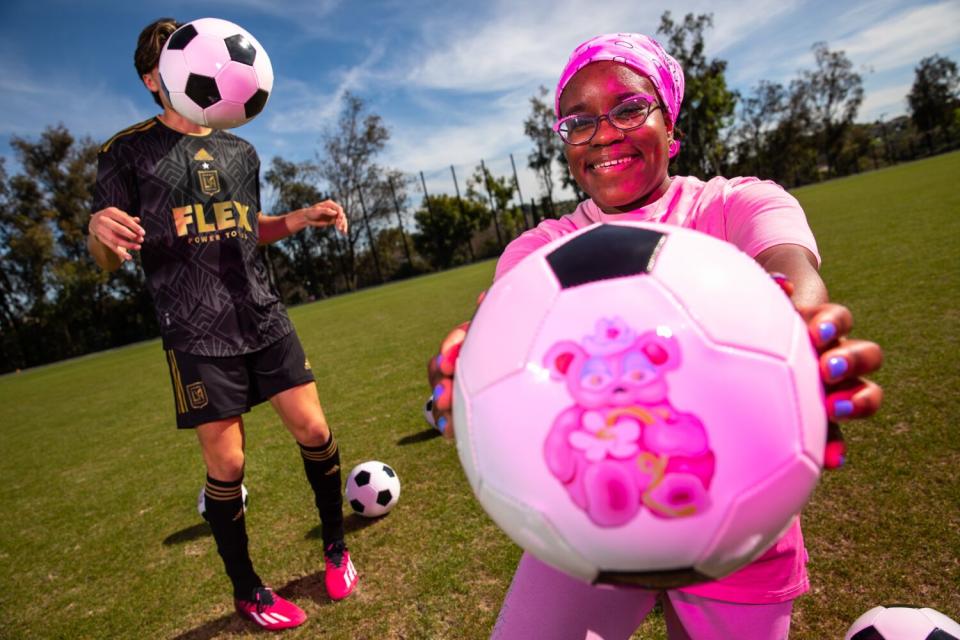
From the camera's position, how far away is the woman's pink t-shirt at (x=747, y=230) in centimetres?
132

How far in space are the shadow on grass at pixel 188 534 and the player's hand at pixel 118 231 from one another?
8.69ft

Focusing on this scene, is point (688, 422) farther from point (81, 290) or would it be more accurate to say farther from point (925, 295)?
point (81, 290)

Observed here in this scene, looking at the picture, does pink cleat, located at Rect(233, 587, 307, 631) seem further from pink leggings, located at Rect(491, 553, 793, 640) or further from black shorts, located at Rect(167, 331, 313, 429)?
pink leggings, located at Rect(491, 553, 793, 640)

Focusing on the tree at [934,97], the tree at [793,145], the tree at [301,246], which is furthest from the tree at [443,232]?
the tree at [934,97]

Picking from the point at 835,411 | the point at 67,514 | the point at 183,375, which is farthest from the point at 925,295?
the point at 67,514

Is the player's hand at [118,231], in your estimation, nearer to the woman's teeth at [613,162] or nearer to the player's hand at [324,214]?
the player's hand at [324,214]

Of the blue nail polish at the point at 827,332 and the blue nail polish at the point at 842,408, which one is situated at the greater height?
the blue nail polish at the point at 827,332

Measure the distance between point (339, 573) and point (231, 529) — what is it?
1.92 ft

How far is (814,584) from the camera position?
2295mm

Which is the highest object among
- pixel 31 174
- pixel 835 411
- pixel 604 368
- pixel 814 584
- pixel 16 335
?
pixel 31 174

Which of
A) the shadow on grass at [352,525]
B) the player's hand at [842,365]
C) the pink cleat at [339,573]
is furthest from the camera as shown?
the shadow on grass at [352,525]

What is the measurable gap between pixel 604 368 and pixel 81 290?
4277cm

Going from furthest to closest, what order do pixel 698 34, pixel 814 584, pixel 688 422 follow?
pixel 698 34 < pixel 814 584 < pixel 688 422

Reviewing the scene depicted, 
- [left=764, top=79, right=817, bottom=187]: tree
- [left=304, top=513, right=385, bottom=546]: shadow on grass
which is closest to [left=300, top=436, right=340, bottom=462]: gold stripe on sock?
[left=304, top=513, right=385, bottom=546]: shadow on grass
